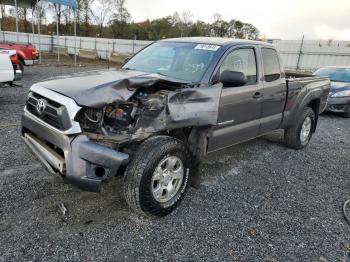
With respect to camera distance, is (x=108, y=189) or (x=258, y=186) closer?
(x=108, y=189)

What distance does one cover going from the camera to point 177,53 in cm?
420

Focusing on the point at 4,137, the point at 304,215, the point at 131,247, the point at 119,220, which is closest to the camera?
the point at 131,247

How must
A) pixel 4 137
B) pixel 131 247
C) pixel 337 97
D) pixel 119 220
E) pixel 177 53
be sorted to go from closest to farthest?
1. pixel 131 247
2. pixel 119 220
3. pixel 177 53
4. pixel 4 137
5. pixel 337 97

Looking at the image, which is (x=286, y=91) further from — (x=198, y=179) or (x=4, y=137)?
(x=4, y=137)

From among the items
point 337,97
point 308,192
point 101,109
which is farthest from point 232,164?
point 337,97

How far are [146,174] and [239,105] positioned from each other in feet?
Answer: 5.76

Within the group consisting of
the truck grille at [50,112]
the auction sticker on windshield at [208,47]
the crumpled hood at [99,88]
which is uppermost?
the auction sticker on windshield at [208,47]

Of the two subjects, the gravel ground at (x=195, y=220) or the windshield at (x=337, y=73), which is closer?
the gravel ground at (x=195, y=220)

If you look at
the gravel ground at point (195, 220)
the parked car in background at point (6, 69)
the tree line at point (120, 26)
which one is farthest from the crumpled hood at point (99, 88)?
the tree line at point (120, 26)

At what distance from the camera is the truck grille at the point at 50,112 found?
280cm

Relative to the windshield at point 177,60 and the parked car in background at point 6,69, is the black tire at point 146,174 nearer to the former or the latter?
the windshield at point 177,60

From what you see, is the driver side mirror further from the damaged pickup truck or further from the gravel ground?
the gravel ground

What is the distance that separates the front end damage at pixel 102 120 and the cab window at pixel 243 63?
30.3 inches

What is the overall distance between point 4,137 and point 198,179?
12.1ft
